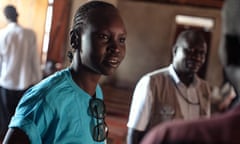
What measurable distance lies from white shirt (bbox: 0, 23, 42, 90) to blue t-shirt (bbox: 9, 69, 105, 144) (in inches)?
86.8

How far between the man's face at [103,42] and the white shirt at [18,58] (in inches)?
85.5

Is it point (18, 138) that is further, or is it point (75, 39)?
point (75, 39)

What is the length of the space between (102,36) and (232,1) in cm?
70

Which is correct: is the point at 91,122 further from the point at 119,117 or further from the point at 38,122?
the point at 119,117

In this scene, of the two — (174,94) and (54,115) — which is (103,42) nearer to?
(54,115)

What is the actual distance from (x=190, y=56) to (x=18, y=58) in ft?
5.79

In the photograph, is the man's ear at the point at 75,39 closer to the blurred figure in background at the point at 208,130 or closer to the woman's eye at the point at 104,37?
the woman's eye at the point at 104,37

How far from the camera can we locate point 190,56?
215 cm

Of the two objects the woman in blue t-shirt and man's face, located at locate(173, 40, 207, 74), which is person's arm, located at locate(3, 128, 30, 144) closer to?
the woman in blue t-shirt

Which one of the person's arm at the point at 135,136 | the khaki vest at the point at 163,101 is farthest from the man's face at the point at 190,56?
the person's arm at the point at 135,136

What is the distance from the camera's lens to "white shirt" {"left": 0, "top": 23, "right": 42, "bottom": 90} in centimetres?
345

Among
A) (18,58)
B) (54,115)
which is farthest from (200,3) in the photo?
(54,115)

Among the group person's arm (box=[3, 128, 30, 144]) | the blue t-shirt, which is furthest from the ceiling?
person's arm (box=[3, 128, 30, 144])

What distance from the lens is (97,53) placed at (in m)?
1.37
